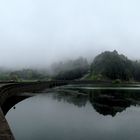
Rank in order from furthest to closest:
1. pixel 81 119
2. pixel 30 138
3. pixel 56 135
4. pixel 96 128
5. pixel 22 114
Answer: pixel 22 114, pixel 81 119, pixel 96 128, pixel 56 135, pixel 30 138

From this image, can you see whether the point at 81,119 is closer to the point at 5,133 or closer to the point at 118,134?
the point at 118,134

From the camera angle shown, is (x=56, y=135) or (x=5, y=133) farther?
(x=56, y=135)

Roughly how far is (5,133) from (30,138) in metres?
12.6

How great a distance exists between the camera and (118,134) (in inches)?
1421

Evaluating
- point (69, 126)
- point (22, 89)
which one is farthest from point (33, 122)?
point (22, 89)

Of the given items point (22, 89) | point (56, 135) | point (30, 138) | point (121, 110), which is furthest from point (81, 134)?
point (22, 89)

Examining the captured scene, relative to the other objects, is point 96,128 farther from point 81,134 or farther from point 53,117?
point 53,117

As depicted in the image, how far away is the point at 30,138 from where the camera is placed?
3266 centimetres

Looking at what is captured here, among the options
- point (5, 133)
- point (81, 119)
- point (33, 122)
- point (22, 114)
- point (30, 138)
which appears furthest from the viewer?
point (22, 114)

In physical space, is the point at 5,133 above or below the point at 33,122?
above

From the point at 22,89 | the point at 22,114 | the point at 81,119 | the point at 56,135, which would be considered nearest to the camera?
the point at 56,135

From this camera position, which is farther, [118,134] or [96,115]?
[96,115]

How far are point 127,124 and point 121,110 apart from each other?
1492cm

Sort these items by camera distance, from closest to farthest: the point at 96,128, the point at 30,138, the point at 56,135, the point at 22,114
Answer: the point at 30,138 → the point at 56,135 → the point at 96,128 → the point at 22,114
